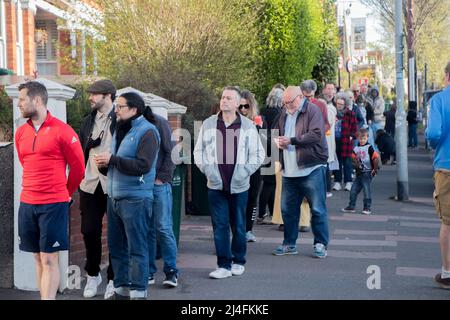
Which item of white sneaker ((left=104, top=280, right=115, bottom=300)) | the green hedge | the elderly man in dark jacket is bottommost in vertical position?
white sneaker ((left=104, top=280, right=115, bottom=300))

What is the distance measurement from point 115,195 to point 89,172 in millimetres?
764

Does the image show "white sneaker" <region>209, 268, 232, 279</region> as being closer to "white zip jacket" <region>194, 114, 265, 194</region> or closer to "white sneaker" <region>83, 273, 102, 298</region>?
"white zip jacket" <region>194, 114, 265, 194</region>

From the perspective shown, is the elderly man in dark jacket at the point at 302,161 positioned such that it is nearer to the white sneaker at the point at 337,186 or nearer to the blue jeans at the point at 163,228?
the blue jeans at the point at 163,228

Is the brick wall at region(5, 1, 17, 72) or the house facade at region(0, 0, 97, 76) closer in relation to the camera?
the house facade at region(0, 0, 97, 76)

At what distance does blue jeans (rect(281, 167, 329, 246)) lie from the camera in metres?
9.79

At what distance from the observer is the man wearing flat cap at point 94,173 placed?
758 centimetres

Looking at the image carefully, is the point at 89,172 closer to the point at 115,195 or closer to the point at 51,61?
the point at 115,195

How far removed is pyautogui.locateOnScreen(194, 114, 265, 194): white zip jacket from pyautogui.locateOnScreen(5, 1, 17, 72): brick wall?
17058mm

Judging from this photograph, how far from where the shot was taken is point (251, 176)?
35.2 feet

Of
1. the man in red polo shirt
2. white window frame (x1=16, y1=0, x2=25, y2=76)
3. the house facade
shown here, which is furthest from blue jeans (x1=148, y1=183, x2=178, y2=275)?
white window frame (x1=16, y1=0, x2=25, y2=76)

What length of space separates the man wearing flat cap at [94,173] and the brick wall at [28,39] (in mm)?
19230

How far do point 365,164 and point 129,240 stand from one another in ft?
24.3

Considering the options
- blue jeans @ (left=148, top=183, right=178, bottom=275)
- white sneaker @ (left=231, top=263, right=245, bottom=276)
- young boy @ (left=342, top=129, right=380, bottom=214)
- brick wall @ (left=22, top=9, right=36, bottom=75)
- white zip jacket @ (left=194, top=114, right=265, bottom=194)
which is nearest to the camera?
blue jeans @ (left=148, top=183, right=178, bottom=275)
